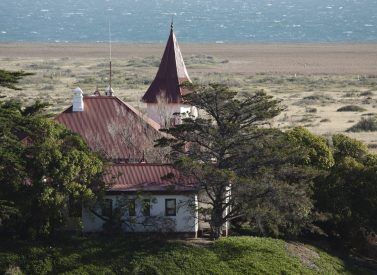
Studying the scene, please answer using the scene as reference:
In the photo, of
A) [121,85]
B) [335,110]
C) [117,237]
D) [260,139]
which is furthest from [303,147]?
[121,85]

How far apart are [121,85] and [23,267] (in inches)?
2243

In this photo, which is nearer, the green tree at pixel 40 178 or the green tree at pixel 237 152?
the green tree at pixel 40 178

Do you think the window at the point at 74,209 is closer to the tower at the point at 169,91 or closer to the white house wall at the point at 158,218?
the white house wall at the point at 158,218

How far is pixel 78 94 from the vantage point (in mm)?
34406

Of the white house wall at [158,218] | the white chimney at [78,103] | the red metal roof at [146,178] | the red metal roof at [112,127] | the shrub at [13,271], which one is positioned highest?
the white chimney at [78,103]

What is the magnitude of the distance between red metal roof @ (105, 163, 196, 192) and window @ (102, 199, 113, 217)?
16.3 inches

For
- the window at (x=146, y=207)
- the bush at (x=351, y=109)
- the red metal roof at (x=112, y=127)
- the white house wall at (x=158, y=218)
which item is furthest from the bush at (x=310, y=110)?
the window at (x=146, y=207)

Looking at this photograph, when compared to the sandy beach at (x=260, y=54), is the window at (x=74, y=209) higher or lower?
higher

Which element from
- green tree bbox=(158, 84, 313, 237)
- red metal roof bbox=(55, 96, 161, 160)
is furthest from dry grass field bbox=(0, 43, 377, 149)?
green tree bbox=(158, 84, 313, 237)

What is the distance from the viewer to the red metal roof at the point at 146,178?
2989 centimetres

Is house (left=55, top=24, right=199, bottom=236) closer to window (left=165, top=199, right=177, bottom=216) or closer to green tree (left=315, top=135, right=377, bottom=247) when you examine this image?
window (left=165, top=199, right=177, bottom=216)

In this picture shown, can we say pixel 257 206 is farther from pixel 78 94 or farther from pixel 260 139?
pixel 78 94

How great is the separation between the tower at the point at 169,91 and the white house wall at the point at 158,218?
7.69 meters

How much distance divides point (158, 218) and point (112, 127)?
558cm
